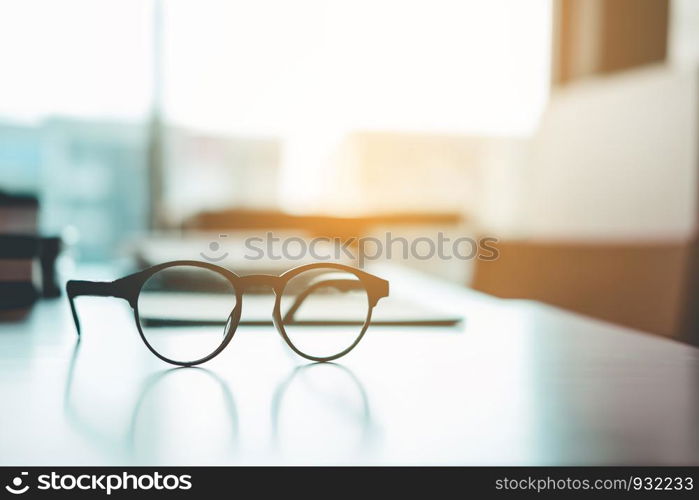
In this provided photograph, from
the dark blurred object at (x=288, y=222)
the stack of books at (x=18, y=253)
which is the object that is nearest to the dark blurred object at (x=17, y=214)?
the stack of books at (x=18, y=253)

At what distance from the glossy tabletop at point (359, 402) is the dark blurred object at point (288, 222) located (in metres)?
1.85

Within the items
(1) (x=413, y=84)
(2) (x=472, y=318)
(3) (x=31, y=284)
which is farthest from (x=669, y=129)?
(3) (x=31, y=284)

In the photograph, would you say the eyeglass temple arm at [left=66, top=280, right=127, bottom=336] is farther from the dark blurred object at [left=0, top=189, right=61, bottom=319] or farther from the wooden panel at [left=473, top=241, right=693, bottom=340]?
the wooden panel at [left=473, top=241, right=693, bottom=340]

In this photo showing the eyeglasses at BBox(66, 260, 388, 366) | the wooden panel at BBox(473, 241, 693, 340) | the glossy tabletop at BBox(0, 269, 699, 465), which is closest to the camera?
the glossy tabletop at BBox(0, 269, 699, 465)

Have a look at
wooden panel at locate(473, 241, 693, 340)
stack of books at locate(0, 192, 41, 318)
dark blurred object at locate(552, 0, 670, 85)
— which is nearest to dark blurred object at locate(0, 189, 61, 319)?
stack of books at locate(0, 192, 41, 318)

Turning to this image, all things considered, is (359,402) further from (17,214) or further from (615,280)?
(615,280)

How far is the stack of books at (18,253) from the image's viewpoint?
692mm

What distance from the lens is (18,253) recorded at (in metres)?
0.70

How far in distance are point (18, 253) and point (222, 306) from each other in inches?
11.8

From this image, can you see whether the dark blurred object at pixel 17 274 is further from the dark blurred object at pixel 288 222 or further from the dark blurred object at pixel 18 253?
the dark blurred object at pixel 288 222

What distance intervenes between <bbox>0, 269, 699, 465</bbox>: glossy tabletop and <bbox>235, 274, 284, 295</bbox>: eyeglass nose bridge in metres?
0.06

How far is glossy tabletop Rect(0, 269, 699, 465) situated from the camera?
28 cm

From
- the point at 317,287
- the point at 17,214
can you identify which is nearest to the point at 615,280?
the point at 317,287
